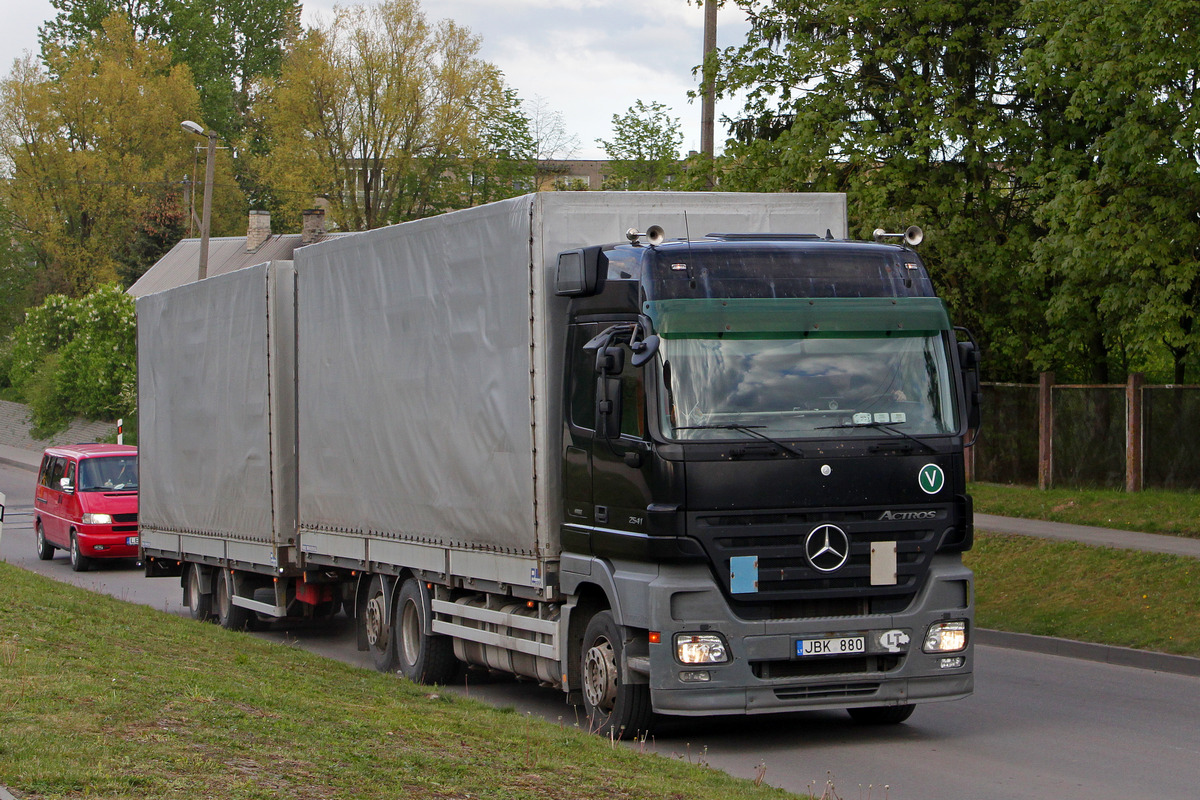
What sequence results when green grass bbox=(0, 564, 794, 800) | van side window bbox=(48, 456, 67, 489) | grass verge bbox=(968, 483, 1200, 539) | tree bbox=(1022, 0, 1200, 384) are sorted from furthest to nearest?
van side window bbox=(48, 456, 67, 489)
grass verge bbox=(968, 483, 1200, 539)
tree bbox=(1022, 0, 1200, 384)
green grass bbox=(0, 564, 794, 800)

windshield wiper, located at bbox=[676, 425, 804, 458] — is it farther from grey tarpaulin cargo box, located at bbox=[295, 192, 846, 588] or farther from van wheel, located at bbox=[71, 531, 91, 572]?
van wheel, located at bbox=[71, 531, 91, 572]

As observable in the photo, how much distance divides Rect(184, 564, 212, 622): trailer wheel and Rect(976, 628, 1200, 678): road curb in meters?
8.66

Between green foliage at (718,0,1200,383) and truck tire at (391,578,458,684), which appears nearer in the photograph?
truck tire at (391,578,458,684)

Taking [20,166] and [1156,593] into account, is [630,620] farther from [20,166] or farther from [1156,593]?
[20,166]

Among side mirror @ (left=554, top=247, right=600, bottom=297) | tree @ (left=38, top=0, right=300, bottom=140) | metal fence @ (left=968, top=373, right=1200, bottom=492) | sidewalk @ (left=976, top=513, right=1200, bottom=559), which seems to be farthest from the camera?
tree @ (left=38, top=0, right=300, bottom=140)

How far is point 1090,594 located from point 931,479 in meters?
7.39

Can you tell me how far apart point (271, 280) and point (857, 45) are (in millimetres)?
15546

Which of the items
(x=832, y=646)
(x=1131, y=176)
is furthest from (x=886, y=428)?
(x=1131, y=176)

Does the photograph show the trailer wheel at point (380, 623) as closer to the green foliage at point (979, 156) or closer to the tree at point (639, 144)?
the green foliage at point (979, 156)

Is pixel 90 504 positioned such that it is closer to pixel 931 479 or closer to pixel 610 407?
pixel 610 407

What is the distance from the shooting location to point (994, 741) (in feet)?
30.2

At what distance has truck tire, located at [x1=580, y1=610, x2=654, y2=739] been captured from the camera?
895 centimetres

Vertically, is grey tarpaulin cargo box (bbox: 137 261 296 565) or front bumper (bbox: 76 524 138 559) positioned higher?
grey tarpaulin cargo box (bbox: 137 261 296 565)

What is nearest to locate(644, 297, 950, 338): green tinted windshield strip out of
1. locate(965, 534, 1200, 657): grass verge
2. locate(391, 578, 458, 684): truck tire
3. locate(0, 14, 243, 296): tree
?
locate(391, 578, 458, 684): truck tire
